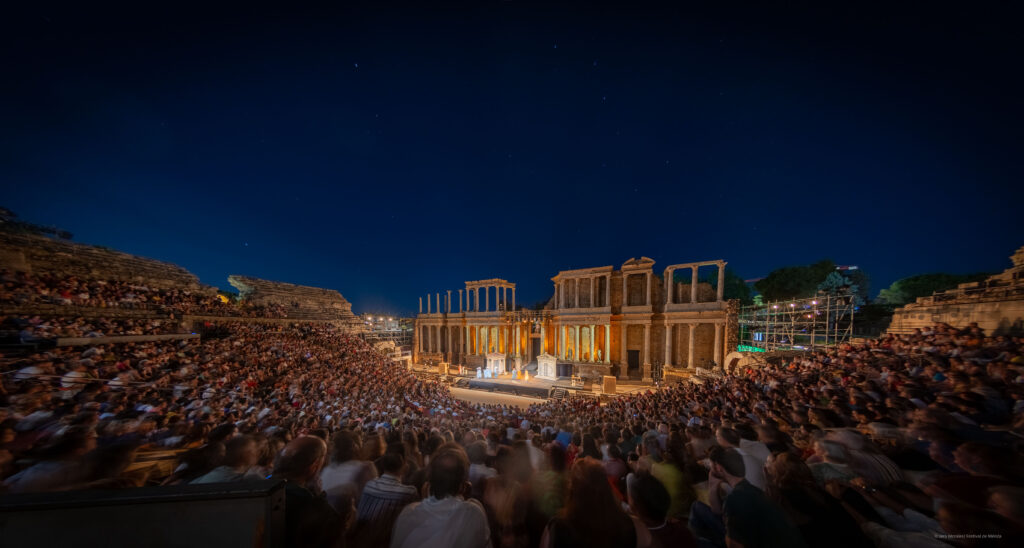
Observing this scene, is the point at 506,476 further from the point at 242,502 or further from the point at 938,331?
the point at 938,331

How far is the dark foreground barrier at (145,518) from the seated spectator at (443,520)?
100 cm

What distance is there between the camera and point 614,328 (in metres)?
24.7

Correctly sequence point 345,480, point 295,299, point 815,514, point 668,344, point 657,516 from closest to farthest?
point 815,514 → point 657,516 → point 345,480 → point 668,344 → point 295,299

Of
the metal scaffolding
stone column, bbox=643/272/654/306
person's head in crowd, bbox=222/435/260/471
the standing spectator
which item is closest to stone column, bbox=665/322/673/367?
stone column, bbox=643/272/654/306

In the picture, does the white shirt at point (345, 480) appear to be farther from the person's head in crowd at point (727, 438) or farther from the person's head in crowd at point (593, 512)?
the person's head in crowd at point (727, 438)

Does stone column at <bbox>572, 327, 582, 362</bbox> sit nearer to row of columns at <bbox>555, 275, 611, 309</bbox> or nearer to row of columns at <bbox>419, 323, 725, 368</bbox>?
row of columns at <bbox>419, 323, 725, 368</bbox>

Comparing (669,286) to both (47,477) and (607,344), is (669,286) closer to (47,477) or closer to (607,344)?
(607,344)

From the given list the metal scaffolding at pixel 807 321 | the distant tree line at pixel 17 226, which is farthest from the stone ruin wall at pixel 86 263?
the metal scaffolding at pixel 807 321

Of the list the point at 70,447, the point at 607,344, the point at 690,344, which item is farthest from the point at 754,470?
the point at 607,344

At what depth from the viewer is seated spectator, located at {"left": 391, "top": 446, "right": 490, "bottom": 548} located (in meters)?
2.30

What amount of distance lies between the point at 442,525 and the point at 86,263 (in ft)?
73.4

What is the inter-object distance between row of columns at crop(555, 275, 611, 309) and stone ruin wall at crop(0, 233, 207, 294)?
85.1 feet

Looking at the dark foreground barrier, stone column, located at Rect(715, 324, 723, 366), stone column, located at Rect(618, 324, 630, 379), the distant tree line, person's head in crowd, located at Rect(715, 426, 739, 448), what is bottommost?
stone column, located at Rect(618, 324, 630, 379)

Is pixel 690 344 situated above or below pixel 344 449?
below
